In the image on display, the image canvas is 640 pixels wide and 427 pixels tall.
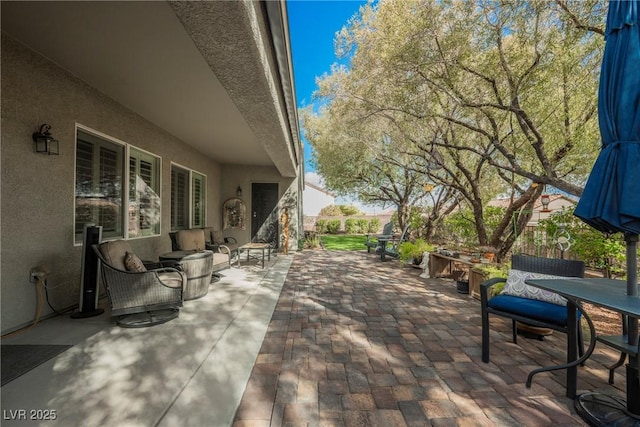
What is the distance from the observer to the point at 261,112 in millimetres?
3873

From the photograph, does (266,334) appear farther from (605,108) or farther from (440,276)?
(440,276)

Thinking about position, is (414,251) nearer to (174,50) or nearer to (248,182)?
(248,182)

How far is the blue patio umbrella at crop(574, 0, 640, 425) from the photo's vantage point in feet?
5.91

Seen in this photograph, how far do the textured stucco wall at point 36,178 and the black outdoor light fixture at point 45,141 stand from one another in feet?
0.17

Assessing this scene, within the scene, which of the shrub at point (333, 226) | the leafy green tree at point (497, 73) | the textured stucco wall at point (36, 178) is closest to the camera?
the textured stucco wall at point (36, 178)

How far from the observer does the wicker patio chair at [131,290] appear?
126 inches

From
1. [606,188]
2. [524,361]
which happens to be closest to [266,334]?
[524,361]

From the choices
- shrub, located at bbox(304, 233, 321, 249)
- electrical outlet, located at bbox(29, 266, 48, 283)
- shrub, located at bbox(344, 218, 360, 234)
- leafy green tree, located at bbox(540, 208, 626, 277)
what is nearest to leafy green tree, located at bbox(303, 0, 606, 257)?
leafy green tree, located at bbox(540, 208, 626, 277)

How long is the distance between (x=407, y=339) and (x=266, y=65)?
3.26 metres

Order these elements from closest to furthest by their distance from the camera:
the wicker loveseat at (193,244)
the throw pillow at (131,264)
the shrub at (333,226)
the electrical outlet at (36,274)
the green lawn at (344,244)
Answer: the electrical outlet at (36,274), the throw pillow at (131,264), the wicker loveseat at (193,244), the green lawn at (344,244), the shrub at (333,226)

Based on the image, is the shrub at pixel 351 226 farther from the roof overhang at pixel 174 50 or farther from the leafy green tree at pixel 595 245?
the roof overhang at pixel 174 50

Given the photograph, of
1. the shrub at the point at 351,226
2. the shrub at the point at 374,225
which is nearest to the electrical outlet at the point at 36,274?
the shrub at the point at 351,226

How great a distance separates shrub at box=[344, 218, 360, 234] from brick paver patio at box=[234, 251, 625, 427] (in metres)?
15.6

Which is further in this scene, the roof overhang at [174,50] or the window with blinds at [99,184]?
the window with blinds at [99,184]
